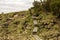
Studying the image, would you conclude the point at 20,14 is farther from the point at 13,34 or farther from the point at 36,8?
the point at 13,34

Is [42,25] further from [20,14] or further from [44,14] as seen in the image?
[20,14]

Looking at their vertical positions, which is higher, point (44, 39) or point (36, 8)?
point (36, 8)

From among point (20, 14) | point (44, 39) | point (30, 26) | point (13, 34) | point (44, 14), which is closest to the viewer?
point (44, 39)

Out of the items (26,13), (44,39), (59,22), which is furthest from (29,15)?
(44,39)

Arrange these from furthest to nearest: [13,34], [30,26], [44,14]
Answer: [44,14], [30,26], [13,34]

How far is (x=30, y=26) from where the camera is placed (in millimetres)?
7184

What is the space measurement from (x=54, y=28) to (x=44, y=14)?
3.92 feet

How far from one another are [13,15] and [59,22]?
7.08 ft

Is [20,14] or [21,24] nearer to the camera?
[21,24]

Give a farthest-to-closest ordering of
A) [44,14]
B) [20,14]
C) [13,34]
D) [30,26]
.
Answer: [20,14]
[44,14]
[30,26]
[13,34]

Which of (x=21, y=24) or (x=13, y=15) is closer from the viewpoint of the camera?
(x=21, y=24)

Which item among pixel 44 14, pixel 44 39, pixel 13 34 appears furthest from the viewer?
pixel 44 14

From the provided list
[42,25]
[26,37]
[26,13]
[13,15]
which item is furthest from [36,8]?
[26,37]

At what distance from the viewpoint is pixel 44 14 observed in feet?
25.7
